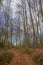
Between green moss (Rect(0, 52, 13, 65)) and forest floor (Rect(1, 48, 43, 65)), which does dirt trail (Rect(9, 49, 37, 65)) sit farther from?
green moss (Rect(0, 52, 13, 65))

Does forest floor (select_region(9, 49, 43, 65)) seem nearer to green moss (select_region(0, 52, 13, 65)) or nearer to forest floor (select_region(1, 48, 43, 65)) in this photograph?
forest floor (select_region(1, 48, 43, 65))

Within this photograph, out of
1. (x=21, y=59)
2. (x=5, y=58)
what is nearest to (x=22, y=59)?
(x=21, y=59)

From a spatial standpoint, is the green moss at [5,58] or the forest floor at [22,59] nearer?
the green moss at [5,58]

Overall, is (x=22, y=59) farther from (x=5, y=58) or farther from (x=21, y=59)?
(x=5, y=58)

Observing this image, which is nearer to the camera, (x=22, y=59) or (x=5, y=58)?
(x=5, y=58)

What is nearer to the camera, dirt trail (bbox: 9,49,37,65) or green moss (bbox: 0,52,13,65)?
green moss (bbox: 0,52,13,65)

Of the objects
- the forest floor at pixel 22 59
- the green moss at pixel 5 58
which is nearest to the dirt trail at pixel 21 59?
the forest floor at pixel 22 59

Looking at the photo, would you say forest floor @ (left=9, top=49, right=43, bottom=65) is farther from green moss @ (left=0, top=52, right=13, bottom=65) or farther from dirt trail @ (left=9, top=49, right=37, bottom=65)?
green moss @ (left=0, top=52, right=13, bottom=65)

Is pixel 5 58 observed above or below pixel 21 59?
above

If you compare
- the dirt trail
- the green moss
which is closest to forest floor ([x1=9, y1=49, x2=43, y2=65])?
the dirt trail

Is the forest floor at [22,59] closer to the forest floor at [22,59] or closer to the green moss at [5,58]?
the forest floor at [22,59]

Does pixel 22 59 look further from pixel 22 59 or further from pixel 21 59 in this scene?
pixel 21 59

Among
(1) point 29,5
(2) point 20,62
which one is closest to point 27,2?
(1) point 29,5

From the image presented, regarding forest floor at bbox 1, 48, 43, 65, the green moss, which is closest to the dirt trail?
forest floor at bbox 1, 48, 43, 65
